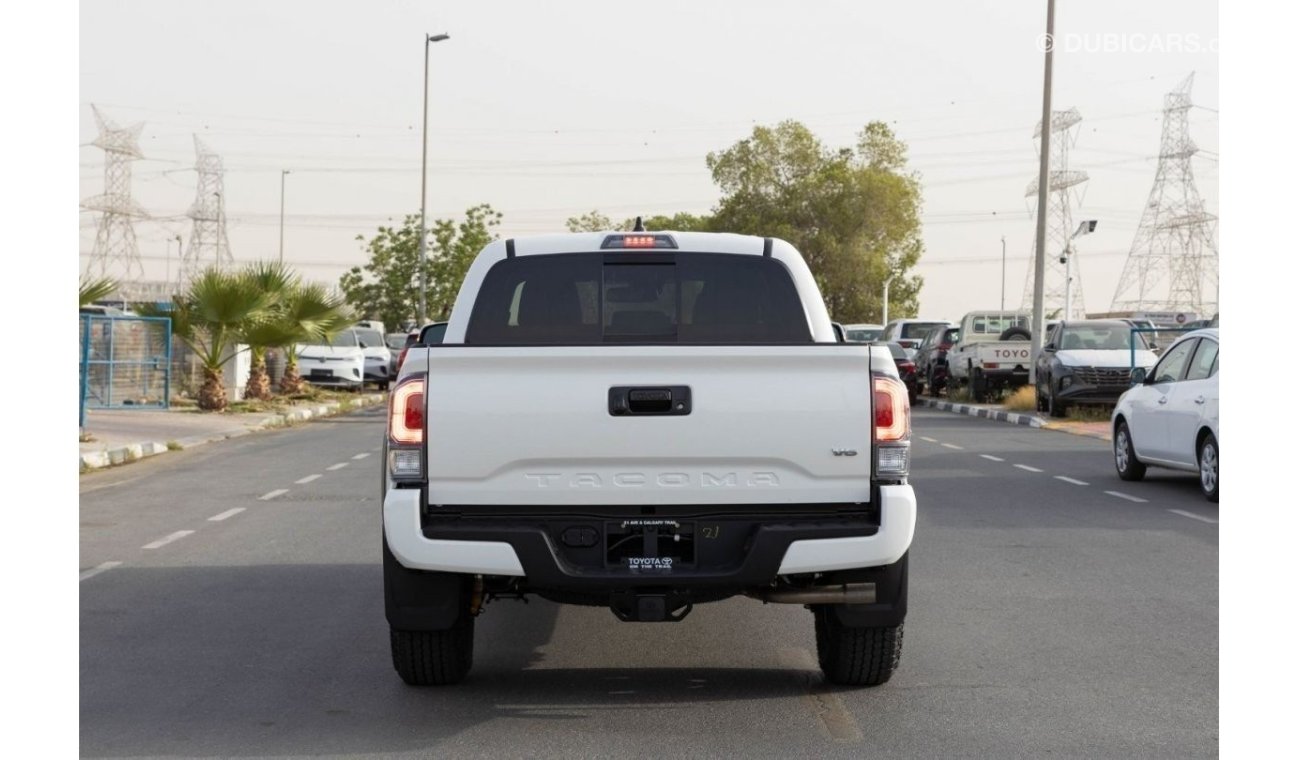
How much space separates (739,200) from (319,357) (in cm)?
4374

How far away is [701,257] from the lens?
25.3ft

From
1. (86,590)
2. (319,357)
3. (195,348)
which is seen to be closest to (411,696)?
(86,590)

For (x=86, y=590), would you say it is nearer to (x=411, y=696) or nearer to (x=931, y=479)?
(x=411, y=696)

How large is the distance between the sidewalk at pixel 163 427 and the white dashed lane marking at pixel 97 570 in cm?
909

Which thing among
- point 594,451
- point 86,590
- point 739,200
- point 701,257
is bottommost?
point 86,590

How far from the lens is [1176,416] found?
16.2 metres

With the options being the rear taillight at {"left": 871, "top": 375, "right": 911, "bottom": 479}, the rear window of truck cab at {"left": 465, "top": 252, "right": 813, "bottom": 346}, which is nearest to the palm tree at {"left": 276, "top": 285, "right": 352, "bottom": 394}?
the rear window of truck cab at {"left": 465, "top": 252, "right": 813, "bottom": 346}

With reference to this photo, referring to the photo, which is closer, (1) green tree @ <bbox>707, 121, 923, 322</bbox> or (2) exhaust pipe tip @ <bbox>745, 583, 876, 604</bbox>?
(2) exhaust pipe tip @ <bbox>745, 583, 876, 604</bbox>

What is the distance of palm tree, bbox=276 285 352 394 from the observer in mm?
34562

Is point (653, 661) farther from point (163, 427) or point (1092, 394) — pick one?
point (1092, 394)

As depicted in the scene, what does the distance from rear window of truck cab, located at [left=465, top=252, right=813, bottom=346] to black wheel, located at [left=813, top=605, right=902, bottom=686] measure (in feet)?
4.29

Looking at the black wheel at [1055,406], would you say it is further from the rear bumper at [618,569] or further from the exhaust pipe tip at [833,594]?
the rear bumper at [618,569]

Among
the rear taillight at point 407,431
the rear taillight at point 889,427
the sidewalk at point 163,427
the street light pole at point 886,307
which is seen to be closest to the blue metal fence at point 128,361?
the sidewalk at point 163,427

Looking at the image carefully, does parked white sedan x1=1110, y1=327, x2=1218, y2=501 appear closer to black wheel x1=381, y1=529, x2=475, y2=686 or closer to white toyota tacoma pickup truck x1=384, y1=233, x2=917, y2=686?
white toyota tacoma pickup truck x1=384, y1=233, x2=917, y2=686
